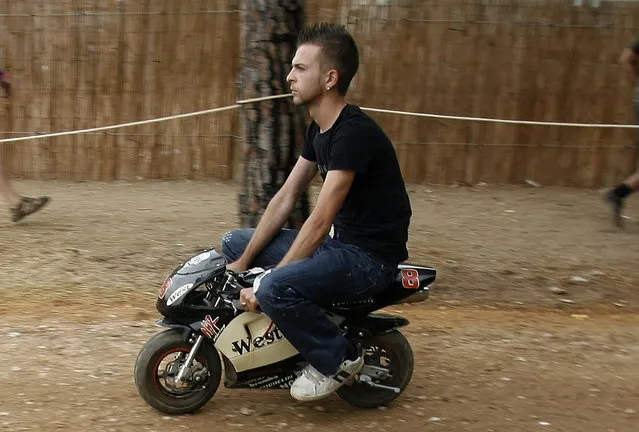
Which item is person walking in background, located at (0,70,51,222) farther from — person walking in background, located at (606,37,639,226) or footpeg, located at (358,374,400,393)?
person walking in background, located at (606,37,639,226)

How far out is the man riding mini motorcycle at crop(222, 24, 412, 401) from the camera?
3977mm

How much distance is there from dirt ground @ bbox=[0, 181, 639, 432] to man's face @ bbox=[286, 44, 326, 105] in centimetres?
165

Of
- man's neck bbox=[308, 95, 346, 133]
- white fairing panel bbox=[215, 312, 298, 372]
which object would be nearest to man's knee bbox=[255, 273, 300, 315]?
white fairing panel bbox=[215, 312, 298, 372]

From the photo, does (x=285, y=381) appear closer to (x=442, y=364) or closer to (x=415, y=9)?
(x=442, y=364)

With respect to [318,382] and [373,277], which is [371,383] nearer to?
[318,382]

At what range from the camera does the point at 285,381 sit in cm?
429

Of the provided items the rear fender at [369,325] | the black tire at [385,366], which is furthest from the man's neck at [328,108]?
the black tire at [385,366]

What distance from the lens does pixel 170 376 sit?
4.18 meters

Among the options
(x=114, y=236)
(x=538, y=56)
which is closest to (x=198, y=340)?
(x=114, y=236)

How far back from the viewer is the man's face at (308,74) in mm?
4055

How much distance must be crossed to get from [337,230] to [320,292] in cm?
41

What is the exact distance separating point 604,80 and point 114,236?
5961mm

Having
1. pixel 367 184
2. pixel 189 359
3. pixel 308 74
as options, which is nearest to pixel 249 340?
pixel 189 359

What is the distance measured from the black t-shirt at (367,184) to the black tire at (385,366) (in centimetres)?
48
